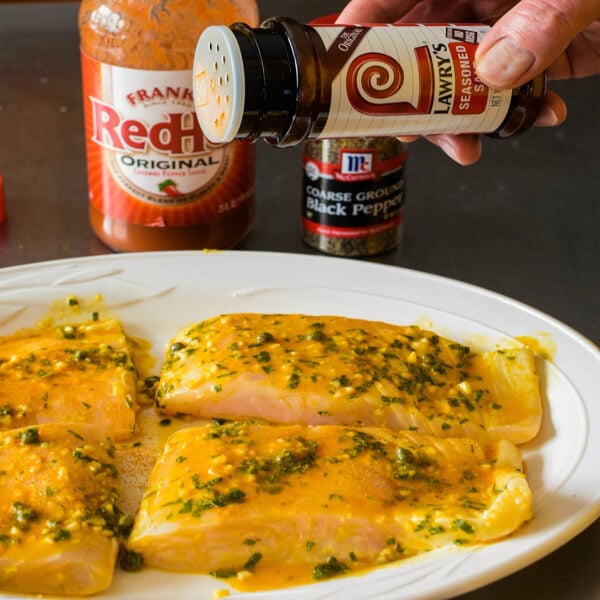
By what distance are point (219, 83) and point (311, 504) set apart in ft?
2.06

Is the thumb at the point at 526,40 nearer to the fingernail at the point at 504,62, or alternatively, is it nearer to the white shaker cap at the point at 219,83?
the fingernail at the point at 504,62

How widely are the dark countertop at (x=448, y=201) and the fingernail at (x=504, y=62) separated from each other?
69 cm

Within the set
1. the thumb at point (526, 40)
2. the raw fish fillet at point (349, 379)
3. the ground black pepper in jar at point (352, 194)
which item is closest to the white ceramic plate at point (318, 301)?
the raw fish fillet at point (349, 379)

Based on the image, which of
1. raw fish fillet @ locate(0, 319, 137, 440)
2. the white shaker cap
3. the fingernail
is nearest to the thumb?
the fingernail

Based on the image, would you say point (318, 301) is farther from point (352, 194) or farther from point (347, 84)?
point (347, 84)

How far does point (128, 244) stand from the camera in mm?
2115

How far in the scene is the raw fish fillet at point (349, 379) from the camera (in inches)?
65.2

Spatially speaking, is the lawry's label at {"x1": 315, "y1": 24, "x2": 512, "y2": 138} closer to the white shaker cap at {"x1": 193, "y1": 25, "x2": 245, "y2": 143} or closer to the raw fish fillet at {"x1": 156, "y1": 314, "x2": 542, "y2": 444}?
the white shaker cap at {"x1": 193, "y1": 25, "x2": 245, "y2": 143}

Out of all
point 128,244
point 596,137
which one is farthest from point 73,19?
point 596,137

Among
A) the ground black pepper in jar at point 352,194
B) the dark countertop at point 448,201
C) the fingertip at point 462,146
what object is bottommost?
the dark countertop at point 448,201

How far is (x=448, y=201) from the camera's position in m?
2.49

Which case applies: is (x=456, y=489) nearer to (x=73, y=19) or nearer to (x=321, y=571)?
(x=321, y=571)

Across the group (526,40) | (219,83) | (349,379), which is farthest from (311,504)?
(526,40)

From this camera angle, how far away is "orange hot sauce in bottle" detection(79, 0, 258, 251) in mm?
1868
